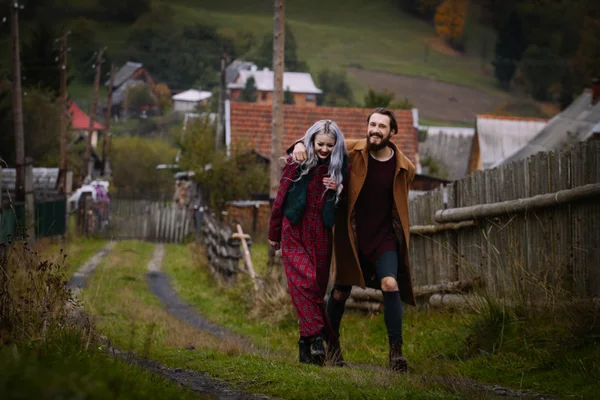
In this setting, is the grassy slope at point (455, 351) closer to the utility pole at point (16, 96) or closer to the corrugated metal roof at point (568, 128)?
the utility pole at point (16, 96)

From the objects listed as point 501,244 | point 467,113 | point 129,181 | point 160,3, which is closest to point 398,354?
point 501,244

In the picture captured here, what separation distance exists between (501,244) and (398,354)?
2162 millimetres

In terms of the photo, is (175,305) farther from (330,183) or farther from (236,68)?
(236,68)

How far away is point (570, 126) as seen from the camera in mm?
34688

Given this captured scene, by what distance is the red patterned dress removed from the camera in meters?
8.05

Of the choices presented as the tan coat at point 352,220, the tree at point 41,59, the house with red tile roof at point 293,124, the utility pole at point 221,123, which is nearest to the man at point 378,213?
the tan coat at point 352,220

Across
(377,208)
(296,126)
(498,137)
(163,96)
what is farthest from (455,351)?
(163,96)

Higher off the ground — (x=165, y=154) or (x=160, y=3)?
(x=160, y=3)

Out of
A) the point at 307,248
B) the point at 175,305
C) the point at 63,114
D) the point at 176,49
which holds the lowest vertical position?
the point at 175,305

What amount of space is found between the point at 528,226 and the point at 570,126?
26.9 meters

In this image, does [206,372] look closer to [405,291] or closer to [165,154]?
[405,291]

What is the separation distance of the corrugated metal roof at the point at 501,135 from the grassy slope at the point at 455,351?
35.6 metres

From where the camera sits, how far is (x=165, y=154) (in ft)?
262

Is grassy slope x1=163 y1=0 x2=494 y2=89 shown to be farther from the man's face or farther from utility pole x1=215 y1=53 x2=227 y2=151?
the man's face
